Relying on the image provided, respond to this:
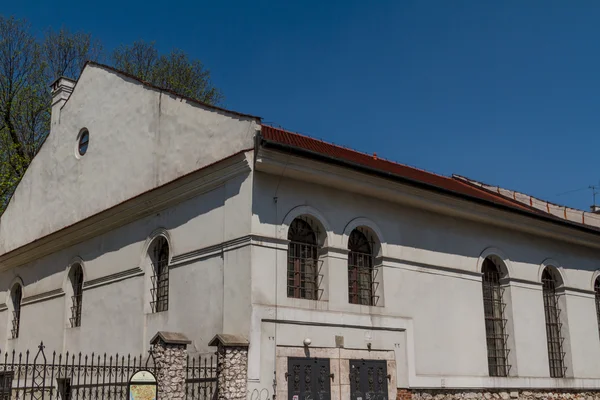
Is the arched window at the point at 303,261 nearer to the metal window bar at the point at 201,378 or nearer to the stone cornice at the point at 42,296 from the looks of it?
the metal window bar at the point at 201,378

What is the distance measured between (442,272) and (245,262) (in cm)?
521

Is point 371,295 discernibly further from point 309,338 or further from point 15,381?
point 15,381

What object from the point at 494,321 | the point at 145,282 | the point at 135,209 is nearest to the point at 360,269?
the point at 494,321

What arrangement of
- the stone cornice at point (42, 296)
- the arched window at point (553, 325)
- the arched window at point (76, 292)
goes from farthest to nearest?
1. the stone cornice at point (42, 296)
2. the arched window at point (553, 325)
3. the arched window at point (76, 292)

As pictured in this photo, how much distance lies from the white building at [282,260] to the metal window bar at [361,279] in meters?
0.03

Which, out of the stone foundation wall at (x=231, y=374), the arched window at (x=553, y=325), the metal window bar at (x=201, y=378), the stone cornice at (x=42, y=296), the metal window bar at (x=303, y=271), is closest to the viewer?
the stone foundation wall at (x=231, y=374)

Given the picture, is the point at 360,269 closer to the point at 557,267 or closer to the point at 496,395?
the point at 496,395

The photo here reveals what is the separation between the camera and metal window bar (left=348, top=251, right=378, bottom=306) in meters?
14.9

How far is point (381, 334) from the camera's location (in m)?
14.6

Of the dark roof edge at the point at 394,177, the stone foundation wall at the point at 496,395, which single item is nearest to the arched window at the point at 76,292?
the dark roof edge at the point at 394,177

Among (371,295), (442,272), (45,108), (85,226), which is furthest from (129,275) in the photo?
(45,108)

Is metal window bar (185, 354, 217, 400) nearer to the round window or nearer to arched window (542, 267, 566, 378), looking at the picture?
the round window

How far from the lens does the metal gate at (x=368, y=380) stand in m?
13.9

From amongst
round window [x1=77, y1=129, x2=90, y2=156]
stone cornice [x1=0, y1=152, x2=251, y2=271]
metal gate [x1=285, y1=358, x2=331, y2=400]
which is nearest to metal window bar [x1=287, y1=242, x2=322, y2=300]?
metal gate [x1=285, y1=358, x2=331, y2=400]
